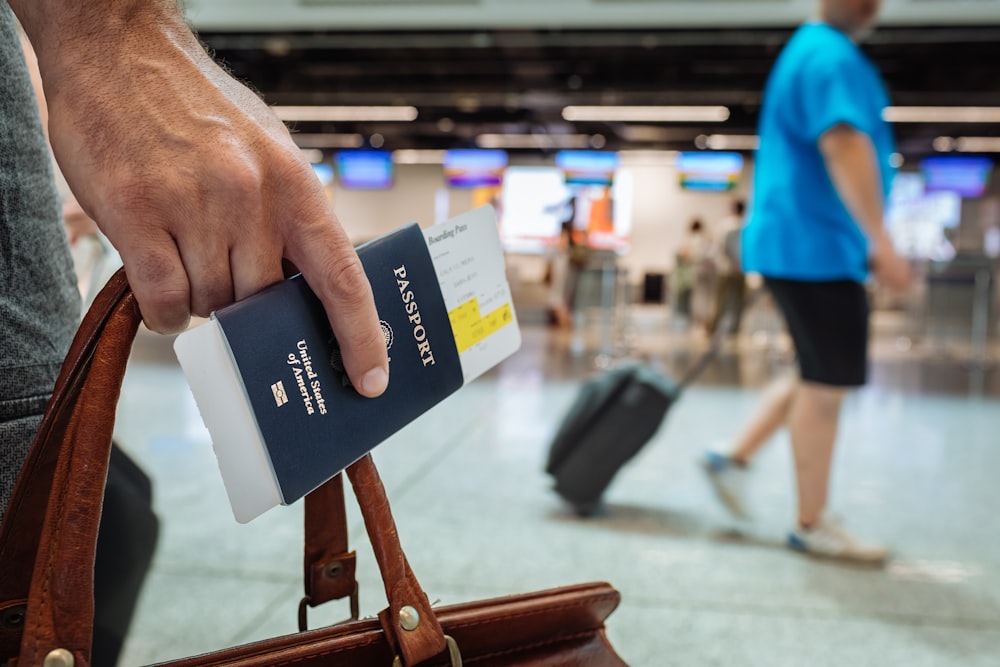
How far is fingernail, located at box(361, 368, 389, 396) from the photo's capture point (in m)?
0.50

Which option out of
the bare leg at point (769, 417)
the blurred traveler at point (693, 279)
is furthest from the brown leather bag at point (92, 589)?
the blurred traveler at point (693, 279)

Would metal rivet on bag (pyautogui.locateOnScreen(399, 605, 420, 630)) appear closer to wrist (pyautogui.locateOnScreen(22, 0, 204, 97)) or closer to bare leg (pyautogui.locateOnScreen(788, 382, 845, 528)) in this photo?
wrist (pyautogui.locateOnScreen(22, 0, 204, 97))

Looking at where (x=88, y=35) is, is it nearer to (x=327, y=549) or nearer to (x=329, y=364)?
(x=329, y=364)

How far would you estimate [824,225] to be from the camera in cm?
189

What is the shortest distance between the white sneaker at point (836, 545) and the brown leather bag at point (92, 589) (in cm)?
164

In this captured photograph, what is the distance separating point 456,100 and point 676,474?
33.8ft

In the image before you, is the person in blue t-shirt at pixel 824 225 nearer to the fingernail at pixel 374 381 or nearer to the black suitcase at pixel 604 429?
the black suitcase at pixel 604 429

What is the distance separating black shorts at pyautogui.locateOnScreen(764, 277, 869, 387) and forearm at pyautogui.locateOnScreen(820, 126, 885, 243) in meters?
0.15

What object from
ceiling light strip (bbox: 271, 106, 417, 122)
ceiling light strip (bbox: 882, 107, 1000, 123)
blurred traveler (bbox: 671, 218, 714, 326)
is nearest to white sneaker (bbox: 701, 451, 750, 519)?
blurred traveler (bbox: 671, 218, 714, 326)

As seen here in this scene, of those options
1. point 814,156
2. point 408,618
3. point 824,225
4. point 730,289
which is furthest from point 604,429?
point 730,289

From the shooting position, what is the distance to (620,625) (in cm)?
158

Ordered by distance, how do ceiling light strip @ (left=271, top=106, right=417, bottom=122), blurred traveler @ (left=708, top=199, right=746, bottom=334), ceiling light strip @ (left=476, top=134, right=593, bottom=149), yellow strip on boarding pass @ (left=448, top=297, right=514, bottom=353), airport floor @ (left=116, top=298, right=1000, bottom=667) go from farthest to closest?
ceiling light strip @ (left=476, top=134, right=593, bottom=149) < ceiling light strip @ (left=271, top=106, right=417, bottom=122) < blurred traveler @ (left=708, top=199, right=746, bottom=334) < airport floor @ (left=116, top=298, right=1000, bottom=667) < yellow strip on boarding pass @ (left=448, top=297, right=514, bottom=353)

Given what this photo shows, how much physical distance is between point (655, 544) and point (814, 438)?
0.50 meters

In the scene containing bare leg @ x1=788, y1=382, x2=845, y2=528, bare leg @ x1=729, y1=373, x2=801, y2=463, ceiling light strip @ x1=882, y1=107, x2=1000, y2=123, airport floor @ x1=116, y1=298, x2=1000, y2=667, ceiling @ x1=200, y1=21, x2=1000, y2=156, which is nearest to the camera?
airport floor @ x1=116, y1=298, x2=1000, y2=667
